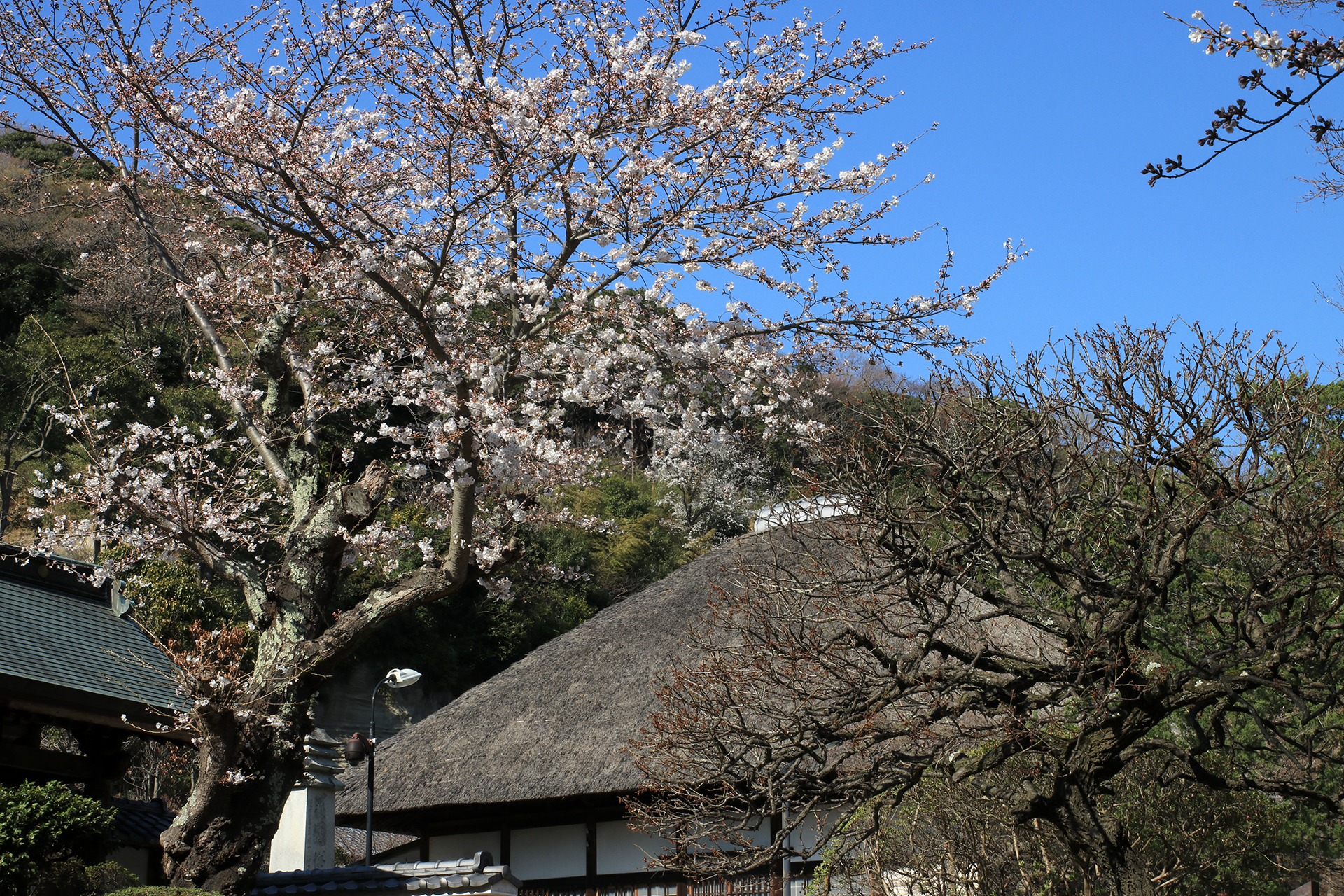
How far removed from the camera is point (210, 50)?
7.40m

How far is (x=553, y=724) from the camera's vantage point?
12258 millimetres

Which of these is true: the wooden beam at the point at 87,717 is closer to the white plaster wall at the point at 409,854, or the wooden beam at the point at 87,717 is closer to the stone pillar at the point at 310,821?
the stone pillar at the point at 310,821

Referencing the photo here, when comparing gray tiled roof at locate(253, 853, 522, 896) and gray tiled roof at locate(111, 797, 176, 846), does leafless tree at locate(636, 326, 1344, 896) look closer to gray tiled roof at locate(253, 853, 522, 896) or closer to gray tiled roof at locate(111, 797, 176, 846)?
gray tiled roof at locate(253, 853, 522, 896)

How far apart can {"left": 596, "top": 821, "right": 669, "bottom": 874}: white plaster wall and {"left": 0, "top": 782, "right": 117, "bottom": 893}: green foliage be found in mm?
5505

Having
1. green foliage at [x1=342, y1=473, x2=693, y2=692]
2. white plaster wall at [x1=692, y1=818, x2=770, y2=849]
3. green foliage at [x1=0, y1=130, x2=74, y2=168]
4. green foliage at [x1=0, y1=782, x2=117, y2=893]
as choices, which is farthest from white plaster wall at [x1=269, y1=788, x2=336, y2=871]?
green foliage at [x1=0, y1=130, x2=74, y2=168]

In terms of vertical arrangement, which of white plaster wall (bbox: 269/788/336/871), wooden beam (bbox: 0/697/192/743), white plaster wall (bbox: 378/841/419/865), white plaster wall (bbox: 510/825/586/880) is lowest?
white plaster wall (bbox: 378/841/419/865)

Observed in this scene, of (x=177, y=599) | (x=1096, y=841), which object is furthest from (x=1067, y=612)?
(x=177, y=599)

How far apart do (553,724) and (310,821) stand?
3031mm

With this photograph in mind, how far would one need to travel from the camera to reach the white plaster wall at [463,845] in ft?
39.9

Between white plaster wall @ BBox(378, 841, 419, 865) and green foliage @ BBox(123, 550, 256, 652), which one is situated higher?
green foliage @ BBox(123, 550, 256, 652)

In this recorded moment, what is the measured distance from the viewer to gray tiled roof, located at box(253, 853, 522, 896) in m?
8.05

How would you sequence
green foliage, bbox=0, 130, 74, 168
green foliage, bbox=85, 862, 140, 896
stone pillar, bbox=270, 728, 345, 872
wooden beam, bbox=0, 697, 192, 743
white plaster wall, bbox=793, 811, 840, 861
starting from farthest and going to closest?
green foliage, bbox=0, 130, 74, 168
white plaster wall, bbox=793, 811, 840, 861
stone pillar, bbox=270, 728, 345, 872
wooden beam, bbox=0, 697, 192, 743
green foliage, bbox=85, 862, 140, 896

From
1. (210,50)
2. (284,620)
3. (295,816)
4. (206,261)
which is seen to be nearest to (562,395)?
(284,620)

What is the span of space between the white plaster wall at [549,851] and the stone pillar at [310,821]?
7.47ft
